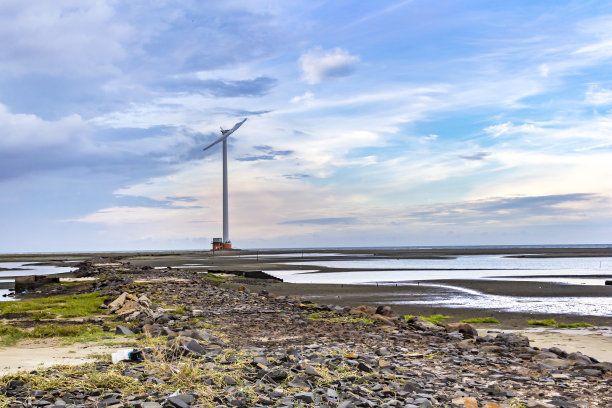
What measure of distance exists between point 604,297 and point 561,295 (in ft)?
7.59

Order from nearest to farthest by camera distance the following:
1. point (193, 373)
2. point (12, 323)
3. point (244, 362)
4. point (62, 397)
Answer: point (62, 397) → point (193, 373) → point (244, 362) → point (12, 323)

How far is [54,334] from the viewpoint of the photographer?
15.2 m

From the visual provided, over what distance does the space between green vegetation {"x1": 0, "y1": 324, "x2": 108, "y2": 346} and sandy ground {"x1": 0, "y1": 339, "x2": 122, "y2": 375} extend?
0.51 m

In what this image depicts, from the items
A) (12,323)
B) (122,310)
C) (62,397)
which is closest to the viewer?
(62,397)

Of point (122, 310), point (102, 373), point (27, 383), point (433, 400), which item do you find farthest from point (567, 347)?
point (122, 310)

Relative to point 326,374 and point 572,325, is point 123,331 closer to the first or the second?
point 326,374

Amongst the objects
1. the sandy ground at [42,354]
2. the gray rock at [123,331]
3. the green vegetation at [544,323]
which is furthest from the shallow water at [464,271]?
the sandy ground at [42,354]

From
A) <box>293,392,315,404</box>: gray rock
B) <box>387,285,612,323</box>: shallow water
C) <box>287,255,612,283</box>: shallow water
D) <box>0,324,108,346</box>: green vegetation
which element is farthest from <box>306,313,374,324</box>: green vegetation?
<box>287,255,612,283</box>: shallow water

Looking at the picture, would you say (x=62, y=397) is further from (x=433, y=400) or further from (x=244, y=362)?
(x=433, y=400)

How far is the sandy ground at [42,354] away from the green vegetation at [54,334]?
0.51 m

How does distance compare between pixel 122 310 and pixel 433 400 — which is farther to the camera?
pixel 122 310

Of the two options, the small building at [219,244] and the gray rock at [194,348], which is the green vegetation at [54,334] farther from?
the small building at [219,244]

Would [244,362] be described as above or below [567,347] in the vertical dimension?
above

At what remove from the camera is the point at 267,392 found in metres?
8.28
